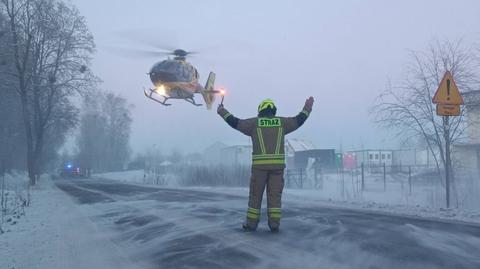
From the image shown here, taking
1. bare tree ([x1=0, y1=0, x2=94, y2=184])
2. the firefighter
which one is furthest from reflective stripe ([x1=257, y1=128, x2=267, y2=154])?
bare tree ([x1=0, y1=0, x2=94, y2=184])

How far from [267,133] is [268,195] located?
3.24ft

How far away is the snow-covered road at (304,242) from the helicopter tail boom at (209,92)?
14377mm

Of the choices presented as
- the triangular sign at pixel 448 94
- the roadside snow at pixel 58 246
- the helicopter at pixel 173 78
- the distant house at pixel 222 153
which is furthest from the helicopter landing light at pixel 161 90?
A: the distant house at pixel 222 153

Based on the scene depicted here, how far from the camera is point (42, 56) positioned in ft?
107

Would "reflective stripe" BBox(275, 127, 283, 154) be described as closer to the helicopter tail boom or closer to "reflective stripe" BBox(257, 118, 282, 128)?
"reflective stripe" BBox(257, 118, 282, 128)

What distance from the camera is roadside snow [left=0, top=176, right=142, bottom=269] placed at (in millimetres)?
5785

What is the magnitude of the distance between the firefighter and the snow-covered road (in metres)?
0.35

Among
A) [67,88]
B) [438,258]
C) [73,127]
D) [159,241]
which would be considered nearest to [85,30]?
[67,88]

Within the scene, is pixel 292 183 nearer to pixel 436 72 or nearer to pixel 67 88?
pixel 436 72

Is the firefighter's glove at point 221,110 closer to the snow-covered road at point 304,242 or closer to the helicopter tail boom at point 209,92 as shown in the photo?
the snow-covered road at point 304,242

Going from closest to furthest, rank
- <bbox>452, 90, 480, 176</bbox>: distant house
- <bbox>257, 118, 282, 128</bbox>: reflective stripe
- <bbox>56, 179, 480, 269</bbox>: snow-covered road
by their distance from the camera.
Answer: <bbox>56, 179, 480, 269</bbox>: snow-covered road → <bbox>257, 118, 282, 128</bbox>: reflective stripe → <bbox>452, 90, 480, 176</bbox>: distant house

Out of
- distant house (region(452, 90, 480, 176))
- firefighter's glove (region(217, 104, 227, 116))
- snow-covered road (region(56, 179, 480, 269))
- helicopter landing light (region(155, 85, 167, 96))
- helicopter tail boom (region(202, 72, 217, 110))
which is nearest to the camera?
snow-covered road (region(56, 179, 480, 269))

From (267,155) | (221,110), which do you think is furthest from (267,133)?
(221,110)

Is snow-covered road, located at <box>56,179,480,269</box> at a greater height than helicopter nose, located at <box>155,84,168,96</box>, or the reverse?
helicopter nose, located at <box>155,84,168,96</box>
